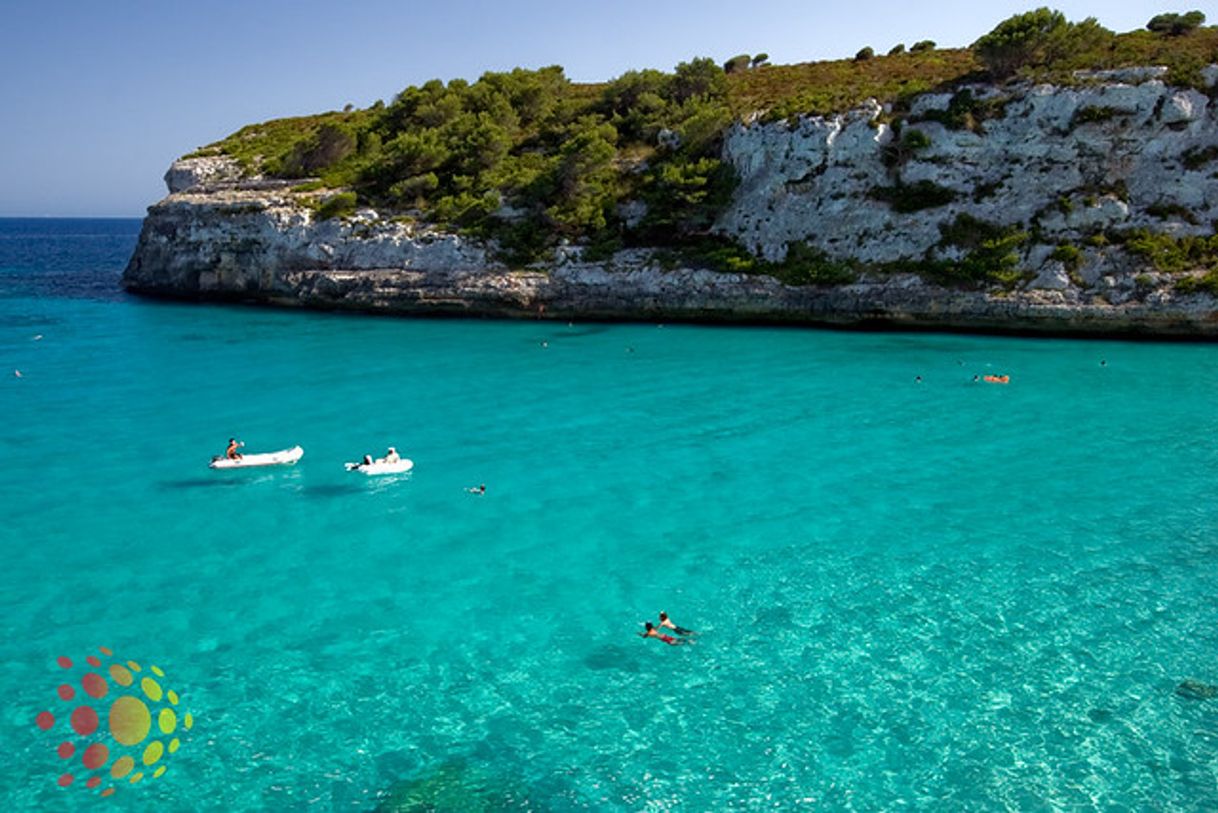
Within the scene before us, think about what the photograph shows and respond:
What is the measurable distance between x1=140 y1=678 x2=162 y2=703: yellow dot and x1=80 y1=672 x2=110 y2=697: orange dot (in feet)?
2.66

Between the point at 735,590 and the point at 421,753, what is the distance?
8.62 metres

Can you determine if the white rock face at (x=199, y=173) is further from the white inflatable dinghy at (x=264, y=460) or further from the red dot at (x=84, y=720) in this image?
the red dot at (x=84, y=720)

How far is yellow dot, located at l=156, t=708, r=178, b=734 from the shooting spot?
1415cm

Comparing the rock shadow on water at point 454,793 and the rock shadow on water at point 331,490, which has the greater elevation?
the rock shadow on water at point 331,490

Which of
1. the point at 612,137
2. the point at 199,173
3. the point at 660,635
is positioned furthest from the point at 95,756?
the point at 199,173

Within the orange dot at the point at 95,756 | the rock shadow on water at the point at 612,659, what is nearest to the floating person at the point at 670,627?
the rock shadow on water at the point at 612,659

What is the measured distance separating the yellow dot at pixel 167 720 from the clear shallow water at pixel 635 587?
0.42m

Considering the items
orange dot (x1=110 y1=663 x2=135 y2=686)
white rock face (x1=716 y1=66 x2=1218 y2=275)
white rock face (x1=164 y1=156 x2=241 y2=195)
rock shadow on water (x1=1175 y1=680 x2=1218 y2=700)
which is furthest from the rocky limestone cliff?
orange dot (x1=110 y1=663 x2=135 y2=686)

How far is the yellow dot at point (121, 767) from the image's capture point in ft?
42.6

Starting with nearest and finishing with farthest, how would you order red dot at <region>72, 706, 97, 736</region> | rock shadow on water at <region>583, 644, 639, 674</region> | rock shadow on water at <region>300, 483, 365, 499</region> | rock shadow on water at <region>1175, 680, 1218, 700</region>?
red dot at <region>72, 706, 97, 736</region> → rock shadow on water at <region>1175, 680, 1218, 700</region> → rock shadow on water at <region>583, 644, 639, 674</region> → rock shadow on water at <region>300, 483, 365, 499</region>

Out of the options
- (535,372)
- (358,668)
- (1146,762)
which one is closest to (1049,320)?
(535,372)

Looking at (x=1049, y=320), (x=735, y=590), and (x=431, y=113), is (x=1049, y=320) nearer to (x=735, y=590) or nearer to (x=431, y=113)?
(x=735, y=590)

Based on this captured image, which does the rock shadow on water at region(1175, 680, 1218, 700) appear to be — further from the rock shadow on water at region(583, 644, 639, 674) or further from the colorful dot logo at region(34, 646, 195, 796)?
the colorful dot logo at region(34, 646, 195, 796)

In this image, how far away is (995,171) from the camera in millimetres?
51938
